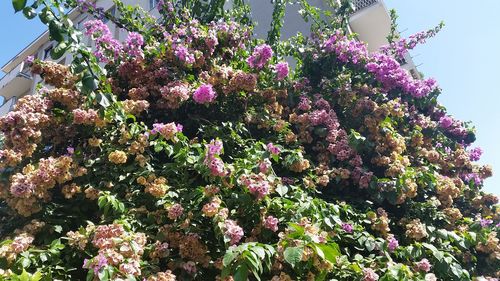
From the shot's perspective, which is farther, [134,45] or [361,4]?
[361,4]

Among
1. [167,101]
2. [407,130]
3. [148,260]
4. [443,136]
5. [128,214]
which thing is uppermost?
[167,101]

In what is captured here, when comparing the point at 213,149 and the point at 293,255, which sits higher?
the point at 213,149

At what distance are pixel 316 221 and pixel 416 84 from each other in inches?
139

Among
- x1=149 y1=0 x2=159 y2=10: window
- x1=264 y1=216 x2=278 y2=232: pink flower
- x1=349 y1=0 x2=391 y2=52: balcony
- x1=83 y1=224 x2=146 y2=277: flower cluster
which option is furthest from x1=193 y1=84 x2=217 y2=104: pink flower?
x1=149 y1=0 x2=159 y2=10: window

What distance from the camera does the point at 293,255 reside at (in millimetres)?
2607

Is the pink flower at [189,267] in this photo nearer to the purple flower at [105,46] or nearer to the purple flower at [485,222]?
the purple flower at [105,46]

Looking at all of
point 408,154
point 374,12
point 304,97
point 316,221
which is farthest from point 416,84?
point 374,12

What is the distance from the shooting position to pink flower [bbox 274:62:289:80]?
5039mm

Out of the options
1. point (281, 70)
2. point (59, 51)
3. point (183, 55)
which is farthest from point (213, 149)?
point (281, 70)

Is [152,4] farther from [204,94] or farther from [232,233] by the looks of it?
[232,233]

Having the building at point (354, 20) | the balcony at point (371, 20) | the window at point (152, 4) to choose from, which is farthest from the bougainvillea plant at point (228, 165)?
the window at point (152, 4)

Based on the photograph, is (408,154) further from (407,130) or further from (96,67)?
(96,67)

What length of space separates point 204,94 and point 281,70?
113 cm

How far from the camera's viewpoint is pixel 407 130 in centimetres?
567
